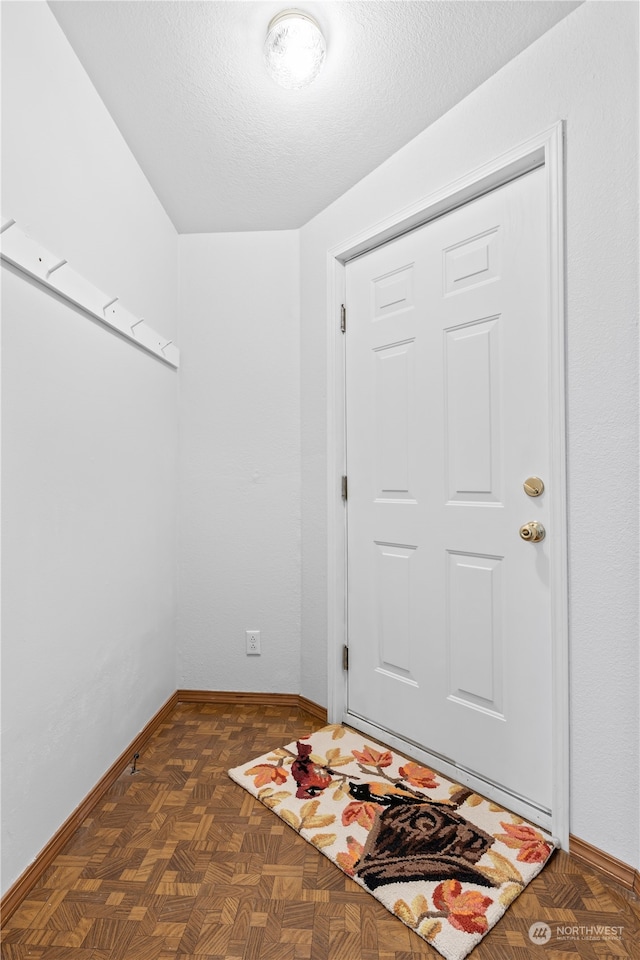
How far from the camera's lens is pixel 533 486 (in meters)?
1.58

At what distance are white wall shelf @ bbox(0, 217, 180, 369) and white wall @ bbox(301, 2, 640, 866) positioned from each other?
140cm

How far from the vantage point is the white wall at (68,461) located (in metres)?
1.29

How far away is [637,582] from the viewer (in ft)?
4.31

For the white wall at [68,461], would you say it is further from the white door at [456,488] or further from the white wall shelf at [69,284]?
the white door at [456,488]

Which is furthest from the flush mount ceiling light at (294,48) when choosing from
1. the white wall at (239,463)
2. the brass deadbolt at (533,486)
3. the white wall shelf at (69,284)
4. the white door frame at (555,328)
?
the brass deadbolt at (533,486)

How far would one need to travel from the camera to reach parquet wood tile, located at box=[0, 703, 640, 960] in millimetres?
1171

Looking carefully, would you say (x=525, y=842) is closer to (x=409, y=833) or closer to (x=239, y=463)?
(x=409, y=833)

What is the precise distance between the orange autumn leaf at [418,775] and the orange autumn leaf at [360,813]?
0.20 m

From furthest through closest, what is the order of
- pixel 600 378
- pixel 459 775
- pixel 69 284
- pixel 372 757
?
pixel 372 757, pixel 459 775, pixel 69 284, pixel 600 378

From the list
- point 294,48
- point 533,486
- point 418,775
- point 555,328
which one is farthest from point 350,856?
point 294,48

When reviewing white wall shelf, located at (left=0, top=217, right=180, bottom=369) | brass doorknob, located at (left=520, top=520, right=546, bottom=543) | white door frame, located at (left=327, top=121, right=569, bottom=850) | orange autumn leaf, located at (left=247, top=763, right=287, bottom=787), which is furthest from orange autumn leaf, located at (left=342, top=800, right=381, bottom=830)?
white wall shelf, located at (left=0, top=217, right=180, bottom=369)

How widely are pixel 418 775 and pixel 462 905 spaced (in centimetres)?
57

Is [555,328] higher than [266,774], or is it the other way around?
[555,328]

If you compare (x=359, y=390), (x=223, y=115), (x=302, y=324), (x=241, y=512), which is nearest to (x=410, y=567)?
(x=359, y=390)
